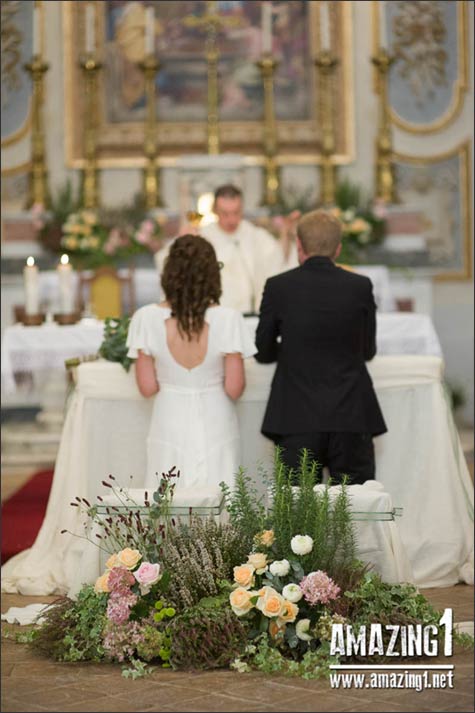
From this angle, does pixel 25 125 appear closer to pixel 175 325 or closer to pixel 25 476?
pixel 25 476

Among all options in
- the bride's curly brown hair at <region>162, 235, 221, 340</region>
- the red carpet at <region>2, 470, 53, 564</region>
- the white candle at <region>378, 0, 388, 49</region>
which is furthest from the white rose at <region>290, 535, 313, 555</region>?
the white candle at <region>378, 0, 388, 49</region>

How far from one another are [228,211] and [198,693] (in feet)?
14.9

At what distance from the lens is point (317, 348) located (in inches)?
225

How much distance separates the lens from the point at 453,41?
1258 cm

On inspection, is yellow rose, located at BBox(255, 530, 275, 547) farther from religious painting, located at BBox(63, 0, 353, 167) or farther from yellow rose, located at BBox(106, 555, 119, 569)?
religious painting, located at BBox(63, 0, 353, 167)

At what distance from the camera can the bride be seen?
5.77 m

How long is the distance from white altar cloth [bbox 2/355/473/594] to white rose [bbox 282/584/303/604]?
1.60m

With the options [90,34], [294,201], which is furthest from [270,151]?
[90,34]

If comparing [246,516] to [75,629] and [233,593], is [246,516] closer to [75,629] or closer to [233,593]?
[233,593]

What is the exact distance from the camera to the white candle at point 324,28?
11734 mm

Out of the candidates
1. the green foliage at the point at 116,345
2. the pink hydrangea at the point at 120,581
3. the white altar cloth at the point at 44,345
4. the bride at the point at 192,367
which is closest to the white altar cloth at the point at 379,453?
the green foliage at the point at 116,345

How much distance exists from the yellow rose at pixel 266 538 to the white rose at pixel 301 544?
0.10m

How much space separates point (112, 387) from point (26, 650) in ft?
5.38

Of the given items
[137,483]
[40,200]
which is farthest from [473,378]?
[137,483]
